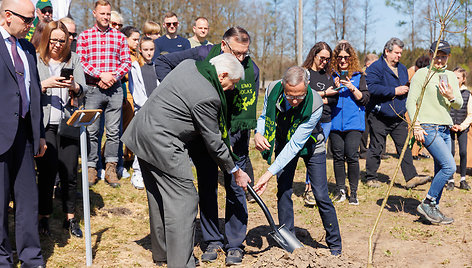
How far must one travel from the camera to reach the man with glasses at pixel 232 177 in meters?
4.08

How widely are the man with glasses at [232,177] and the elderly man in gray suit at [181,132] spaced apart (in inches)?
22.7

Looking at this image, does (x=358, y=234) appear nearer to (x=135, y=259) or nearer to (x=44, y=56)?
(x=135, y=259)

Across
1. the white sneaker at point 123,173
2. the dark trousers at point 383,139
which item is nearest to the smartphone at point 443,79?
the dark trousers at point 383,139

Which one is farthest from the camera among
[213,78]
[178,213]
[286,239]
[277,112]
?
[277,112]

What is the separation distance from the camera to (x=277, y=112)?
4223mm

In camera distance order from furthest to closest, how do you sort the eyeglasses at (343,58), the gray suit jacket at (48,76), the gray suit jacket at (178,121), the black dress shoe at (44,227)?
1. the eyeglasses at (343,58)
2. the black dress shoe at (44,227)
3. the gray suit jacket at (48,76)
4. the gray suit jacket at (178,121)

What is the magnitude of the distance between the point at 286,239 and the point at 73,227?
2.16 metres

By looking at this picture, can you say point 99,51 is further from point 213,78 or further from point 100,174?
point 213,78

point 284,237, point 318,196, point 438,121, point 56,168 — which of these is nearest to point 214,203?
point 284,237

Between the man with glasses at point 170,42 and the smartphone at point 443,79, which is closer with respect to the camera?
the smartphone at point 443,79

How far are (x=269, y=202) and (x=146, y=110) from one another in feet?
10.2

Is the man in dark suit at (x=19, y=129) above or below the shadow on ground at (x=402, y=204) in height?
above

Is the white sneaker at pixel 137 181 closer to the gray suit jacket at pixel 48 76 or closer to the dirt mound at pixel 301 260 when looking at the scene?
the gray suit jacket at pixel 48 76

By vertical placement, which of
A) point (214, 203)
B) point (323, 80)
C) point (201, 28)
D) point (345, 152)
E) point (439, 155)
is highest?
point (201, 28)
